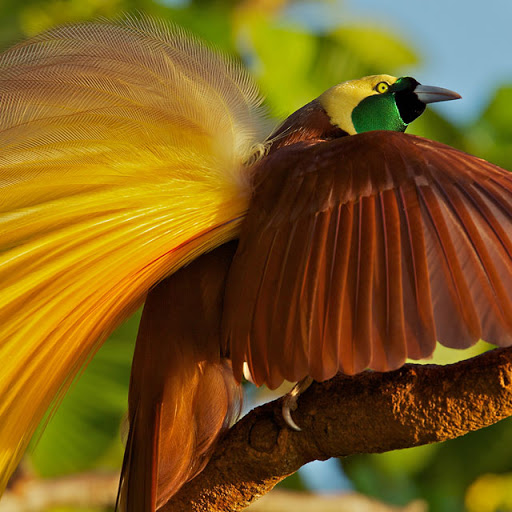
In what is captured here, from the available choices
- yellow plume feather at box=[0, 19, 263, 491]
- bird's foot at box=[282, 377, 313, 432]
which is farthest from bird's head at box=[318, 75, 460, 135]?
bird's foot at box=[282, 377, 313, 432]

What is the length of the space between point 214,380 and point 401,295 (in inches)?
23.6

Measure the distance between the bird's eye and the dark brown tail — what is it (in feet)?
2.54

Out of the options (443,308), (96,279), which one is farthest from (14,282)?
(443,308)

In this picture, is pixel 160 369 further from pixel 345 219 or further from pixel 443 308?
pixel 443 308

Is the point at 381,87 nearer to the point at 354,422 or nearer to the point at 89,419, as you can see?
the point at 354,422

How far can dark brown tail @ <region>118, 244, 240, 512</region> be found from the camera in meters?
2.01

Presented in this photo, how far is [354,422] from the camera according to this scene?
194 centimetres

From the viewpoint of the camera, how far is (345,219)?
1776 mm

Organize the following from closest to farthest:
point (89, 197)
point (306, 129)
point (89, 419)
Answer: point (89, 197) < point (306, 129) < point (89, 419)

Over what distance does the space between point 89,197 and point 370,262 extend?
64 centimetres

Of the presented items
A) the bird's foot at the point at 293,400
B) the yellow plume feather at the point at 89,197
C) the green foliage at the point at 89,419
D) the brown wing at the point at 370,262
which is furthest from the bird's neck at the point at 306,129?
the green foliage at the point at 89,419

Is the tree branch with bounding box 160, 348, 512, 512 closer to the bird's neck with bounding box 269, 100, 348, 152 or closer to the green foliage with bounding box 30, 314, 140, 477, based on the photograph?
the bird's neck with bounding box 269, 100, 348, 152

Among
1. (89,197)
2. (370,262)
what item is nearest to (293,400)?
(370,262)

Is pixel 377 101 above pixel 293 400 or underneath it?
above
